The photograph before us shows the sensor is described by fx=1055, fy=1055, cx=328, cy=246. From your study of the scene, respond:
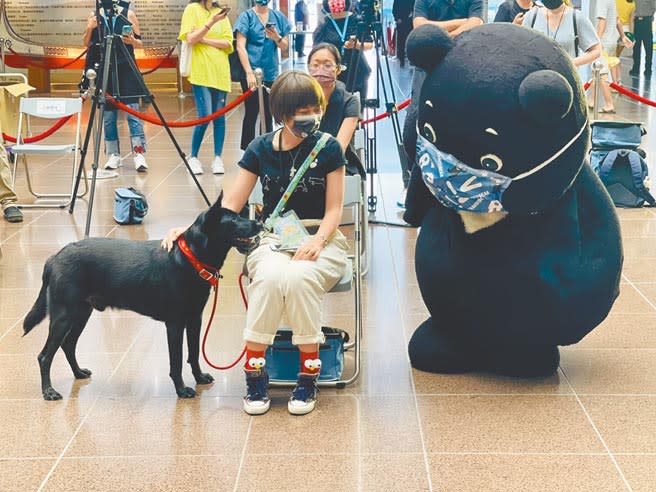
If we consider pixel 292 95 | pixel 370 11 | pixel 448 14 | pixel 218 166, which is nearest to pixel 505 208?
pixel 292 95

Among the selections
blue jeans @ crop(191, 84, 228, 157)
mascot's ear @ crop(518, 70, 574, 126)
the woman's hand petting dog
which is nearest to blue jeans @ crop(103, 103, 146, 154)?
blue jeans @ crop(191, 84, 228, 157)

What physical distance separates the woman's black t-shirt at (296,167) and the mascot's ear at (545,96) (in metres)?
0.84

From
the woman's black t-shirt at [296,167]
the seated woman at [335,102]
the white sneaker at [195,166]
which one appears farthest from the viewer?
the white sneaker at [195,166]

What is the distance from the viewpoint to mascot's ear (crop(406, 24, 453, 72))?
3.86m

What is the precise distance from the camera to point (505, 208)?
3.78 meters

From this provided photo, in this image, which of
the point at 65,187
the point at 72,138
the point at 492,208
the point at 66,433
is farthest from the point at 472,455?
the point at 72,138

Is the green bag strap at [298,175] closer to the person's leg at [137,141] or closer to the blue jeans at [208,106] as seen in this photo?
the blue jeans at [208,106]

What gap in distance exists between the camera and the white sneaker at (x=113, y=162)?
363 inches

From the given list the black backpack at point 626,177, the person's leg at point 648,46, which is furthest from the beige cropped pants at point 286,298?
the person's leg at point 648,46

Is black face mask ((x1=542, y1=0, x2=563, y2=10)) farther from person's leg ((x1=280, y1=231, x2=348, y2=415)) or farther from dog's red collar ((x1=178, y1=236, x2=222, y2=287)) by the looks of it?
dog's red collar ((x1=178, y1=236, x2=222, y2=287))

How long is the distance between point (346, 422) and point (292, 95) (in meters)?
1.22

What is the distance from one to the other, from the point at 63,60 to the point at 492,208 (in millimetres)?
12719

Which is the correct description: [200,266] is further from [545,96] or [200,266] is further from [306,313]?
[545,96]

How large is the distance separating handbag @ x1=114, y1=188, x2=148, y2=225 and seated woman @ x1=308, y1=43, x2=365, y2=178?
201 centimetres
